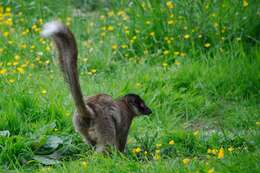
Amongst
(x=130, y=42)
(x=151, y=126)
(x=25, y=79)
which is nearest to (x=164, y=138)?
(x=151, y=126)

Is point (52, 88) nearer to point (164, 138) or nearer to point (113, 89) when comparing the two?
point (113, 89)

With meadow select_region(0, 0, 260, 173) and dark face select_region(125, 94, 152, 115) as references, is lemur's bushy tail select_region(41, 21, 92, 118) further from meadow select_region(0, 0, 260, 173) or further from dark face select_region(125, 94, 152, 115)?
dark face select_region(125, 94, 152, 115)

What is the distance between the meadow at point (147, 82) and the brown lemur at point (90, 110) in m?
0.16

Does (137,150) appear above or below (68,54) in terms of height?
below

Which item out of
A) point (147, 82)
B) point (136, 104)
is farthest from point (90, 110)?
point (147, 82)

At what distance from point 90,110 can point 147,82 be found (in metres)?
2.07

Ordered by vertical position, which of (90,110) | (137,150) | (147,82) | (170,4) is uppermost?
(170,4)

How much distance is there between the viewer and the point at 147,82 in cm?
833

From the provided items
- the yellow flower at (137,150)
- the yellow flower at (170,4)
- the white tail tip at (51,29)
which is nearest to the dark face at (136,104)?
the yellow flower at (137,150)

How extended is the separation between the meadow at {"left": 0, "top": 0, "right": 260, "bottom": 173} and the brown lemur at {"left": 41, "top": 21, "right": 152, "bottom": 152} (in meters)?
0.16

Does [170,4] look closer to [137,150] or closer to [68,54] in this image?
[137,150]

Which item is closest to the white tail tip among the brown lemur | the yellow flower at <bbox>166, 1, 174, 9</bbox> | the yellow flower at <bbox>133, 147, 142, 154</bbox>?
the brown lemur

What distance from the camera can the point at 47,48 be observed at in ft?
29.8

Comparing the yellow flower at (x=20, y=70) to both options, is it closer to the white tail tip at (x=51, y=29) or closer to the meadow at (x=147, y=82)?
the meadow at (x=147, y=82)
